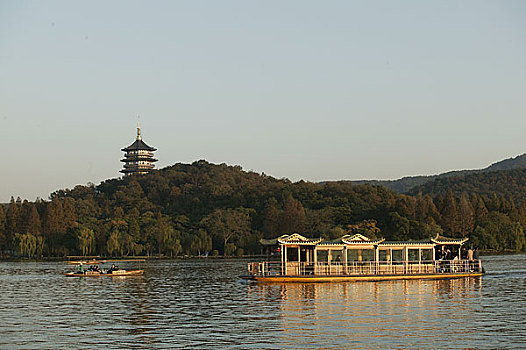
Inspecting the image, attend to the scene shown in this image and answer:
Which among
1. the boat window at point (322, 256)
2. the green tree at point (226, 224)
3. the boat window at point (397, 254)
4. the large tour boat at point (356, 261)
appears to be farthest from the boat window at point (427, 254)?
the green tree at point (226, 224)

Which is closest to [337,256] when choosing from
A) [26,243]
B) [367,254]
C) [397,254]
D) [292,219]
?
[367,254]

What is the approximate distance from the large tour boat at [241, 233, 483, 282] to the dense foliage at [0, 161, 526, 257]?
5510 centimetres

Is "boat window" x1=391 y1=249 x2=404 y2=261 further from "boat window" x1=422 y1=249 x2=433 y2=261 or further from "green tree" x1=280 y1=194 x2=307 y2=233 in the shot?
"green tree" x1=280 y1=194 x2=307 y2=233

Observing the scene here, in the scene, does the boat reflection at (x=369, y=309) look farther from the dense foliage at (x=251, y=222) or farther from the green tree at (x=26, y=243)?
the green tree at (x=26, y=243)

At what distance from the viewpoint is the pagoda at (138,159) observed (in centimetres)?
18112

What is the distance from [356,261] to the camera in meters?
43.8

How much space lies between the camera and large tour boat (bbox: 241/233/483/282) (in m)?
42.6

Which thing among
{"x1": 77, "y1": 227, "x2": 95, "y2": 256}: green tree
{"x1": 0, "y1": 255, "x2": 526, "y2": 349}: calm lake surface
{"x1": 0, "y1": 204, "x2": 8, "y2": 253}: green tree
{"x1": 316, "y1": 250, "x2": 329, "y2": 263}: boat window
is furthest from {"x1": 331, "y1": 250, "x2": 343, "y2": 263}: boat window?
{"x1": 0, "y1": 204, "x2": 8, "y2": 253}: green tree

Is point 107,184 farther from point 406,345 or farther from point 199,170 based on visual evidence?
point 406,345

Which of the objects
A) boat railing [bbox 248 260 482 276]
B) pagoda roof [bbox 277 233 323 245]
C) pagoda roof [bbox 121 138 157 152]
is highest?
pagoda roof [bbox 121 138 157 152]

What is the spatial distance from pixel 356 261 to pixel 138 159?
142 metres

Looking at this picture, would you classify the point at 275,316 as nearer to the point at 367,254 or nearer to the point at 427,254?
the point at 367,254

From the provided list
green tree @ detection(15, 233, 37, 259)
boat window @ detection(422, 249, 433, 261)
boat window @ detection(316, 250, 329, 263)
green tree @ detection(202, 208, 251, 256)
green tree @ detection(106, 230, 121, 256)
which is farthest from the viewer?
green tree @ detection(202, 208, 251, 256)

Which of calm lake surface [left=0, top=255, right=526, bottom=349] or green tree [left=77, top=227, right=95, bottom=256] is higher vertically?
green tree [left=77, top=227, right=95, bottom=256]
